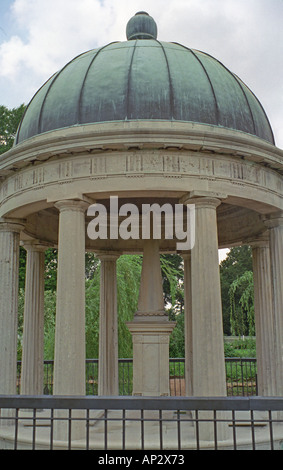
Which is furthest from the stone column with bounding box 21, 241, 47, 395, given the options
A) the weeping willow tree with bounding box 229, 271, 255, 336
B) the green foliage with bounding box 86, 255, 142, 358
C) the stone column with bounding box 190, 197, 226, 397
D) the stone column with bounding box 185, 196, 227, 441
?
→ the weeping willow tree with bounding box 229, 271, 255, 336

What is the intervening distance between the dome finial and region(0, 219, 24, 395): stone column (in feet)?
31.5

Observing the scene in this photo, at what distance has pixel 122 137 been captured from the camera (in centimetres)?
1505

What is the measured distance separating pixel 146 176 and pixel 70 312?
486 centimetres

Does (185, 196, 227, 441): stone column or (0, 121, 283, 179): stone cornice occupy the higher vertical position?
(0, 121, 283, 179): stone cornice

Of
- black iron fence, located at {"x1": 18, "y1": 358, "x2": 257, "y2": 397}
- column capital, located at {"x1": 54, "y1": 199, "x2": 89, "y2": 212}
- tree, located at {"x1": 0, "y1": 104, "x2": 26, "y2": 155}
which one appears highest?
tree, located at {"x1": 0, "y1": 104, "x2": 26, "y2": 155}

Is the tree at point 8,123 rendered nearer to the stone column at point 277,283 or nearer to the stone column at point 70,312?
the stone column at point 70,312

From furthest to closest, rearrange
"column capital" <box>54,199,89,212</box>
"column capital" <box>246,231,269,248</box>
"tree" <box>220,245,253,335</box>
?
"tree" <box>220,245,253,335</box> < "column capital" <box>246,231,269,248</box> < "column capital" <box>54,199,89,212</box>

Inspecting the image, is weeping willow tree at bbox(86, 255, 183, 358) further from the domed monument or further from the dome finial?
the dome finial

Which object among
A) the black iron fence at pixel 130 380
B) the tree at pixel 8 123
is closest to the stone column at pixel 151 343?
the black iron fence at pixel 130 380

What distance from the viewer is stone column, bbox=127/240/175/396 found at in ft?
59.6

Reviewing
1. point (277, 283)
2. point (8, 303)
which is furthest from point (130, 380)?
point (277, 283)
